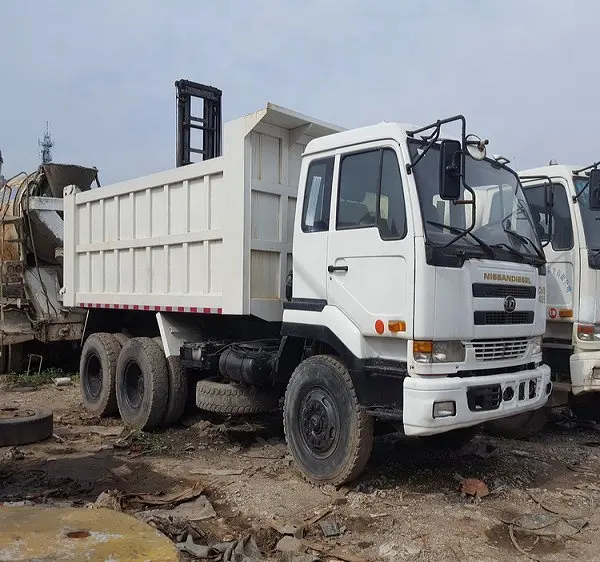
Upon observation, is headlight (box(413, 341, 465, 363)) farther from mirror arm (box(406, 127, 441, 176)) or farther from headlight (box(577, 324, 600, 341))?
headlight (box(577, 324, 600, 341))

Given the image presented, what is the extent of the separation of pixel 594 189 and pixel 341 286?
8.42 ft

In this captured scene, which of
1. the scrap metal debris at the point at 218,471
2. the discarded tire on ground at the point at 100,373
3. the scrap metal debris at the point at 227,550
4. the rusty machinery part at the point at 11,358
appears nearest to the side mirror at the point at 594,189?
the scrap metal debris at the point at 218,471

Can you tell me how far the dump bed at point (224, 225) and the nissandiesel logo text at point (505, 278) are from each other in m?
2.01

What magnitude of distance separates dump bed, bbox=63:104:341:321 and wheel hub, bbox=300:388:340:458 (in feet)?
3.65

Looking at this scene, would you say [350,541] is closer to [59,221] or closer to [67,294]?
[67,294]

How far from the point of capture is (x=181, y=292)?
677cm

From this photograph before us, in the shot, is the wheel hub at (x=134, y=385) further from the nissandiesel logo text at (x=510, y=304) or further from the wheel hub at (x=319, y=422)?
the nissandiesel logo text at (x=510, y=304)

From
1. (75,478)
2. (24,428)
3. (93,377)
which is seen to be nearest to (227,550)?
(75,478)

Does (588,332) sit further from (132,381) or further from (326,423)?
(132,381)

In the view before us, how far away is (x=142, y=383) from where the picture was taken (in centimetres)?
738

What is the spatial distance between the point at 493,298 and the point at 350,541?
1.93m

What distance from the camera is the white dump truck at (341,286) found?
15.0 feet

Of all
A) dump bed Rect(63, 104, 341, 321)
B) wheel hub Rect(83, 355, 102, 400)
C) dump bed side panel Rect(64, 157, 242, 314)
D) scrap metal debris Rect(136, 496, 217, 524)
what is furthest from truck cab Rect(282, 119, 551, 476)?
wheel hub Rect(83, 355, 102, 400)

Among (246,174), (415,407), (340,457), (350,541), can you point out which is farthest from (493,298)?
(246,174)
